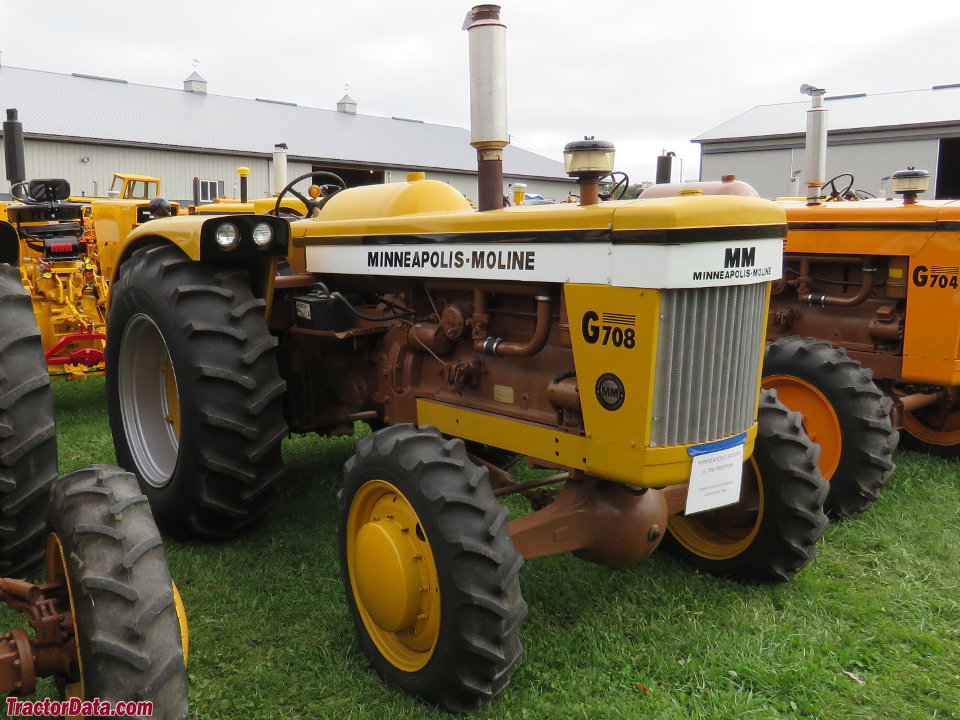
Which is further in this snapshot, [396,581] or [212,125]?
[212,125]

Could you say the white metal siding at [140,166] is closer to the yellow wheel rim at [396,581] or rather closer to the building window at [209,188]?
the building window at [209,188]

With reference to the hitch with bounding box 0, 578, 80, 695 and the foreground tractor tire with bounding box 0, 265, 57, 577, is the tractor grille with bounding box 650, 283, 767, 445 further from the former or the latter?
the foreground tractor tire with bounding box 0, 265, 57, 577

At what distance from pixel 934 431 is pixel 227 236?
4.42 meters

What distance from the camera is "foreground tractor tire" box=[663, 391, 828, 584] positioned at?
3184 millimetres

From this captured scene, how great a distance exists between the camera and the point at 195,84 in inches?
1096

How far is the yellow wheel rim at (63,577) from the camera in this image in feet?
6.04

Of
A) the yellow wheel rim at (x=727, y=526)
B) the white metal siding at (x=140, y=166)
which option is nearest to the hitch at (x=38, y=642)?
the yellow wheel rim at (x=727, y=526)

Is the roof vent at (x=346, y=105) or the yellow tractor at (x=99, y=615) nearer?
the yellow tractor at (x=99, y=615)

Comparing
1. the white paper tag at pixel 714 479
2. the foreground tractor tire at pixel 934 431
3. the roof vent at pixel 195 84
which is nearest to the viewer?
the white paper tag at pixel 714 479

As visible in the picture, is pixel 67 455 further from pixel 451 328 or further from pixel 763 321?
pixel 763 321

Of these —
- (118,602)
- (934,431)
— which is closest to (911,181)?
(934,431)

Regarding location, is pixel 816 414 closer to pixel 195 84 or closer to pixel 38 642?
pixel 38 642

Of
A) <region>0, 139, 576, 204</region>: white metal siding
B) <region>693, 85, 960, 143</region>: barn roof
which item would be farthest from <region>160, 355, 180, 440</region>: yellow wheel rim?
<region>693, 85, 960, 143</region>: barn roof

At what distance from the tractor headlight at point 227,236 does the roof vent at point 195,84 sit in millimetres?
26761
